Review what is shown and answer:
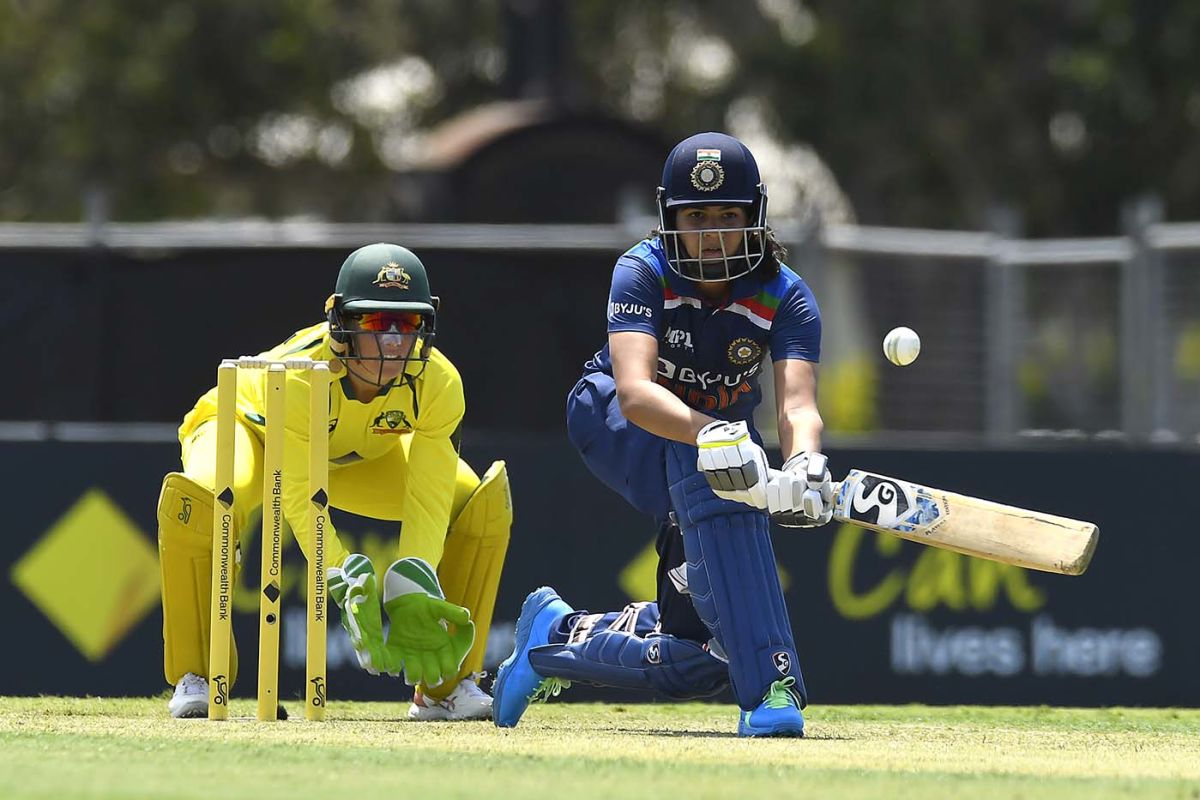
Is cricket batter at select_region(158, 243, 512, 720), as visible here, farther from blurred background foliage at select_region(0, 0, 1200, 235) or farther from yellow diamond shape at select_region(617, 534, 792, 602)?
blurred background foliage at select_region(0, 0, 1200, 235)

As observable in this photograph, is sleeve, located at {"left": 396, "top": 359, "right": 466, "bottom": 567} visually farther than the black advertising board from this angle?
No

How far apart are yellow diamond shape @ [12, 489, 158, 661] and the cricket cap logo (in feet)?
8.16

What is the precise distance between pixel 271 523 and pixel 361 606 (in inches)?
15.2

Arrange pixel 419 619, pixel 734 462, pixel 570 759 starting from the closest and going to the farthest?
pixel 570 759 → pixel 734 462 → pixel 419 619

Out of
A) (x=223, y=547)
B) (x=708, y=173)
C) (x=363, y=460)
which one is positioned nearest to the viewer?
(x=708, y=173)

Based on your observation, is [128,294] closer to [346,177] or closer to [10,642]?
[10,642]

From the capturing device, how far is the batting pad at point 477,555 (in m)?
7.90

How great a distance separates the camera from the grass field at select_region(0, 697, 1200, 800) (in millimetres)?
5438

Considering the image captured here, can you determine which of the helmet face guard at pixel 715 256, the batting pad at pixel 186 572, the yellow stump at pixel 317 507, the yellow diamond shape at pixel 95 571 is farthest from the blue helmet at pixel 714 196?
the yellow diamond shape at pixel 95 571

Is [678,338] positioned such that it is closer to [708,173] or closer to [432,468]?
[708,173]

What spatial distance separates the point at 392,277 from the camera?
7449 mm

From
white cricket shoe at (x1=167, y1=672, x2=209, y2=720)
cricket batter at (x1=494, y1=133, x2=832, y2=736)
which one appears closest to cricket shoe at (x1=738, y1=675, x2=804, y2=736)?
cricket batter at (x1=494, y1=133, x2=832, y2=736)

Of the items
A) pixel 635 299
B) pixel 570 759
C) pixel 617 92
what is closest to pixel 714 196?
pixel 635 299

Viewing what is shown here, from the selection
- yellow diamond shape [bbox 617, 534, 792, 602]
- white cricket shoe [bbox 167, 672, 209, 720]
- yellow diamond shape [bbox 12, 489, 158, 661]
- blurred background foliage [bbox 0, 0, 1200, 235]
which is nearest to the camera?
white cricket shoe [bbox 167, 672, 209, 720]
